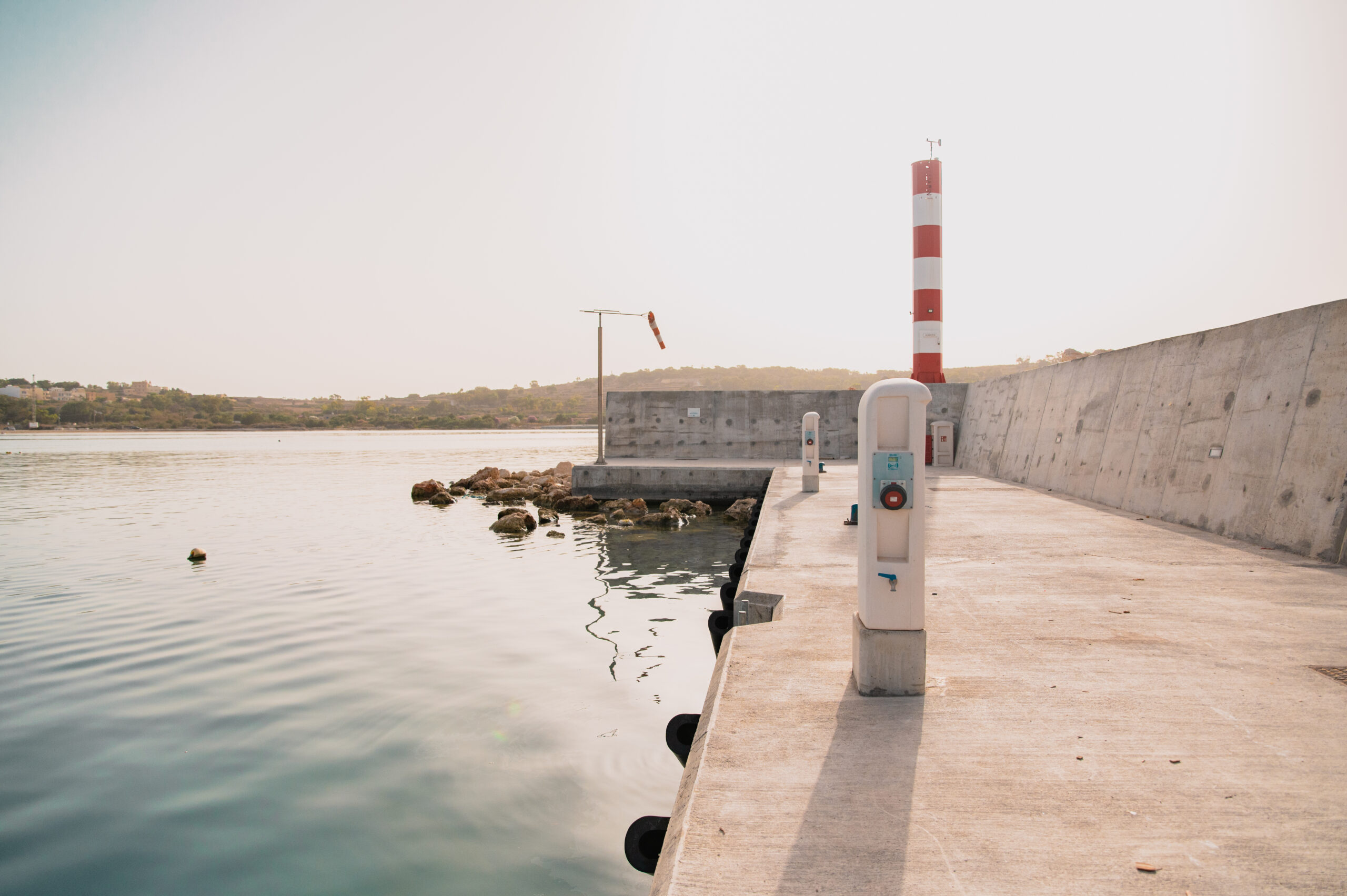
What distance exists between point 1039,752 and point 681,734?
1.73 metres

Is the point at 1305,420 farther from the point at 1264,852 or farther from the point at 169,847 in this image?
the point at 169,847

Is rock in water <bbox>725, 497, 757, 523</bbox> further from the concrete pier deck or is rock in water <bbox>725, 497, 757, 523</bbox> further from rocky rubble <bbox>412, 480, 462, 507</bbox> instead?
the concrete pier deck

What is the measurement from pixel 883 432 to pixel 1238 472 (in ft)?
22.9

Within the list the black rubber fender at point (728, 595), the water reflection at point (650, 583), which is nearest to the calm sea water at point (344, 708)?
the water reflection at point (650, 583)

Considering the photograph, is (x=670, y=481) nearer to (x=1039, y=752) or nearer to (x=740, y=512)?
(x=740, y=512)

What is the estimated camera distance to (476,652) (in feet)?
25.8

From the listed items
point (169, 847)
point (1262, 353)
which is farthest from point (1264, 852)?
point (1262, 353)

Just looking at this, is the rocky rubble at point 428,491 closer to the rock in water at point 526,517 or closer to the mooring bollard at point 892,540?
the rock in water at point 526,517

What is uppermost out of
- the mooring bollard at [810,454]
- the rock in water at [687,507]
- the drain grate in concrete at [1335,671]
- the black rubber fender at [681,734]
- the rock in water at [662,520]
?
the mooring bollard at [810,454]

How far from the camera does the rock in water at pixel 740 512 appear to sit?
16.6m

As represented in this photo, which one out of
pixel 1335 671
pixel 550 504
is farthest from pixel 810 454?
pixel 1335 671

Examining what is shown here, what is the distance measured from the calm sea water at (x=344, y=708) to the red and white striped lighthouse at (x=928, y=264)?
1116 centimetres

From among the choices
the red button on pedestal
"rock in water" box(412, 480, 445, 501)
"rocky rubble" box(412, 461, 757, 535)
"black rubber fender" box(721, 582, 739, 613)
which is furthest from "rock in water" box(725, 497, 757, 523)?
the red button on pedestal

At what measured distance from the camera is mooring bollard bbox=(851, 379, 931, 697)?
3.45 metres
